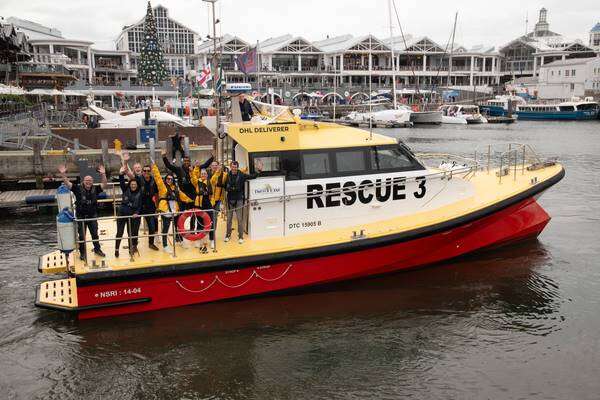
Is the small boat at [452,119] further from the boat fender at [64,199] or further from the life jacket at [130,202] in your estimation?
the boat fender at [64,199]

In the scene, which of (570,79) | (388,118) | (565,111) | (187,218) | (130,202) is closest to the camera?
(130,202)

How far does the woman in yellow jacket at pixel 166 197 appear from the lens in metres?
8.18

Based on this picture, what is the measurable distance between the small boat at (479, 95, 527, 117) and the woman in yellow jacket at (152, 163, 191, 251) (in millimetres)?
61763

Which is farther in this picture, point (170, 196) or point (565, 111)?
point (565, 111)

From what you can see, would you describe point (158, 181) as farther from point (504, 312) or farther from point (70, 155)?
point (70, 155)

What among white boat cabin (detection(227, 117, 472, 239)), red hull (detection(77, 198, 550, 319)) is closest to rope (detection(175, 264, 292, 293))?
red hull (detection(77, 198, 550, 319))

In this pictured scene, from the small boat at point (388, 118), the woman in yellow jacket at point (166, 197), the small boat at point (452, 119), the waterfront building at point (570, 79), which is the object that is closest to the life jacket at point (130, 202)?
the woman in yellow jacket at point (166, 197)

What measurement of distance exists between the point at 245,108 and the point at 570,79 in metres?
74.5

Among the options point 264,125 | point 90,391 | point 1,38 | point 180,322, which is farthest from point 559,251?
point 1,38

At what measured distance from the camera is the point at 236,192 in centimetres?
836

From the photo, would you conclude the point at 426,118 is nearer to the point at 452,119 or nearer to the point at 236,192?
the point at 452,119

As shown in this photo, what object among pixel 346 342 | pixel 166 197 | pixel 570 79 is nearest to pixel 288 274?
pixel 346 342

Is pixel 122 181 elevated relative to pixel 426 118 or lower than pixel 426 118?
lower

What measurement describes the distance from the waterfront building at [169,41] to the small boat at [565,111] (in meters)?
42.7
